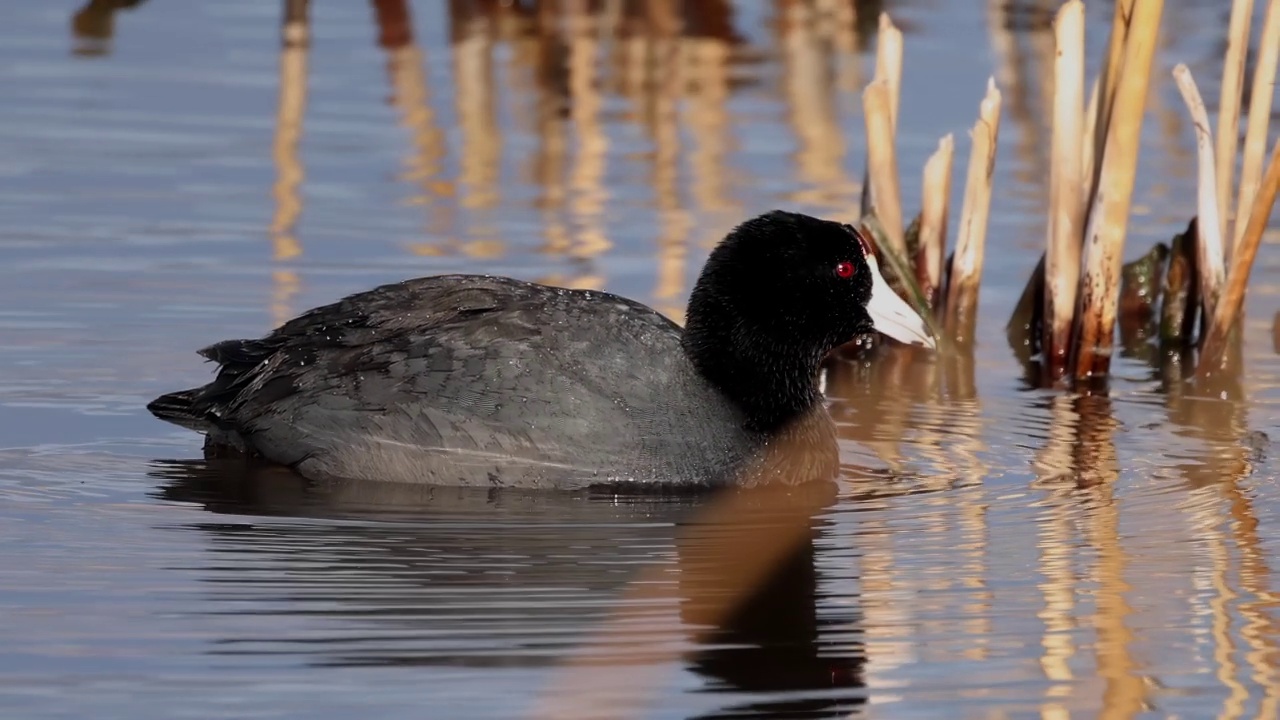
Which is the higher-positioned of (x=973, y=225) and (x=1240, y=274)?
(x=973, y=225)

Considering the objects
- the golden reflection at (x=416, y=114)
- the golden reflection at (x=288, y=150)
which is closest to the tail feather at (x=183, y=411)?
the golden reflection at (x=288, y=150)

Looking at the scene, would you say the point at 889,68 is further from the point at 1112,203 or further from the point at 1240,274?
the point at 1240,274

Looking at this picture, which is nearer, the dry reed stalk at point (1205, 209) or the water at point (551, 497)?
the water at point (551, 497)

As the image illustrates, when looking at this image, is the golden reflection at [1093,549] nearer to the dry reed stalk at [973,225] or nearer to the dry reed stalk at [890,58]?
the dry reed stalk at [973,225]

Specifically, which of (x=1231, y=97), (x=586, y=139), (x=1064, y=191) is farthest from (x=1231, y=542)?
Result: (x=586, y=139)

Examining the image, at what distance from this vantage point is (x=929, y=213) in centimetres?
820

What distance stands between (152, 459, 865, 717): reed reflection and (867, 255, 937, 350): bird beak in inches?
24.4

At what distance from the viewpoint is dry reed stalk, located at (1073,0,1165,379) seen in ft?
23.9

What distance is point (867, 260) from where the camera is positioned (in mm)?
6887

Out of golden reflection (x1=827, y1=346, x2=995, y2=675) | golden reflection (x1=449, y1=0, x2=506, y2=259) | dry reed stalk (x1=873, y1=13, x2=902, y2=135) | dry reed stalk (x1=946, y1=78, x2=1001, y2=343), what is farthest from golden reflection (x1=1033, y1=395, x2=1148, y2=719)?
golden reflection (x1=449, y1=0, x2=506, y2=259)

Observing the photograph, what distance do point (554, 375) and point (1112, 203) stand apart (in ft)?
7.28

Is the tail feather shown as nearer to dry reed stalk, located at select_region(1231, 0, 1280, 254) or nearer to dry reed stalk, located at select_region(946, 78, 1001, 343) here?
dry reed stalk, located at select_region(946, 78, 1001, 343)

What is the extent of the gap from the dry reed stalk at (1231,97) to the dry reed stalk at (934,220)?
94 cm

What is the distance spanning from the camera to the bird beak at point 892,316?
6953mm
